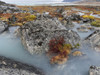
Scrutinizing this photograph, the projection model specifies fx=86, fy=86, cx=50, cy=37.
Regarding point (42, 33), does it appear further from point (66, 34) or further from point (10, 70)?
point (10, 70)

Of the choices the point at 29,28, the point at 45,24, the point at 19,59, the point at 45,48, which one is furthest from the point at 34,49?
the point at 45,24

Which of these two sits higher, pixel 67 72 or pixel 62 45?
pixel 62 45

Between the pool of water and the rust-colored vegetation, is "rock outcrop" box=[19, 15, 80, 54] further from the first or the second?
the pool of water

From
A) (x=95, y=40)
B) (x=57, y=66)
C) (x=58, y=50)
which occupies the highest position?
(x=95, y=40)

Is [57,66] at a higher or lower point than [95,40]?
lower

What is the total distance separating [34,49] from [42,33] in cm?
303

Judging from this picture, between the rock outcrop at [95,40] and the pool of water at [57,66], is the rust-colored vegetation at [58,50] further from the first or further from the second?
the rock outcrop at [95,40]

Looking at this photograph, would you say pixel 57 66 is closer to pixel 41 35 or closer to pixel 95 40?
pixel 41 35

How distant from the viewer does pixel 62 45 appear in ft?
44.9

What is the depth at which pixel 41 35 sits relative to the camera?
1429 centimetres

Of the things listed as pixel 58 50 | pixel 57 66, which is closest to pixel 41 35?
pixel 58 50

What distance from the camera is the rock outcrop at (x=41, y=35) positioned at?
13422 mm

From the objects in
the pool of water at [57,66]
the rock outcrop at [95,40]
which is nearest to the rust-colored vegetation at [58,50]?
the pool of water at [57,66]

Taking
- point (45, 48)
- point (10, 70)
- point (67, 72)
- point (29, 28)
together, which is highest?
point (29, 28)
